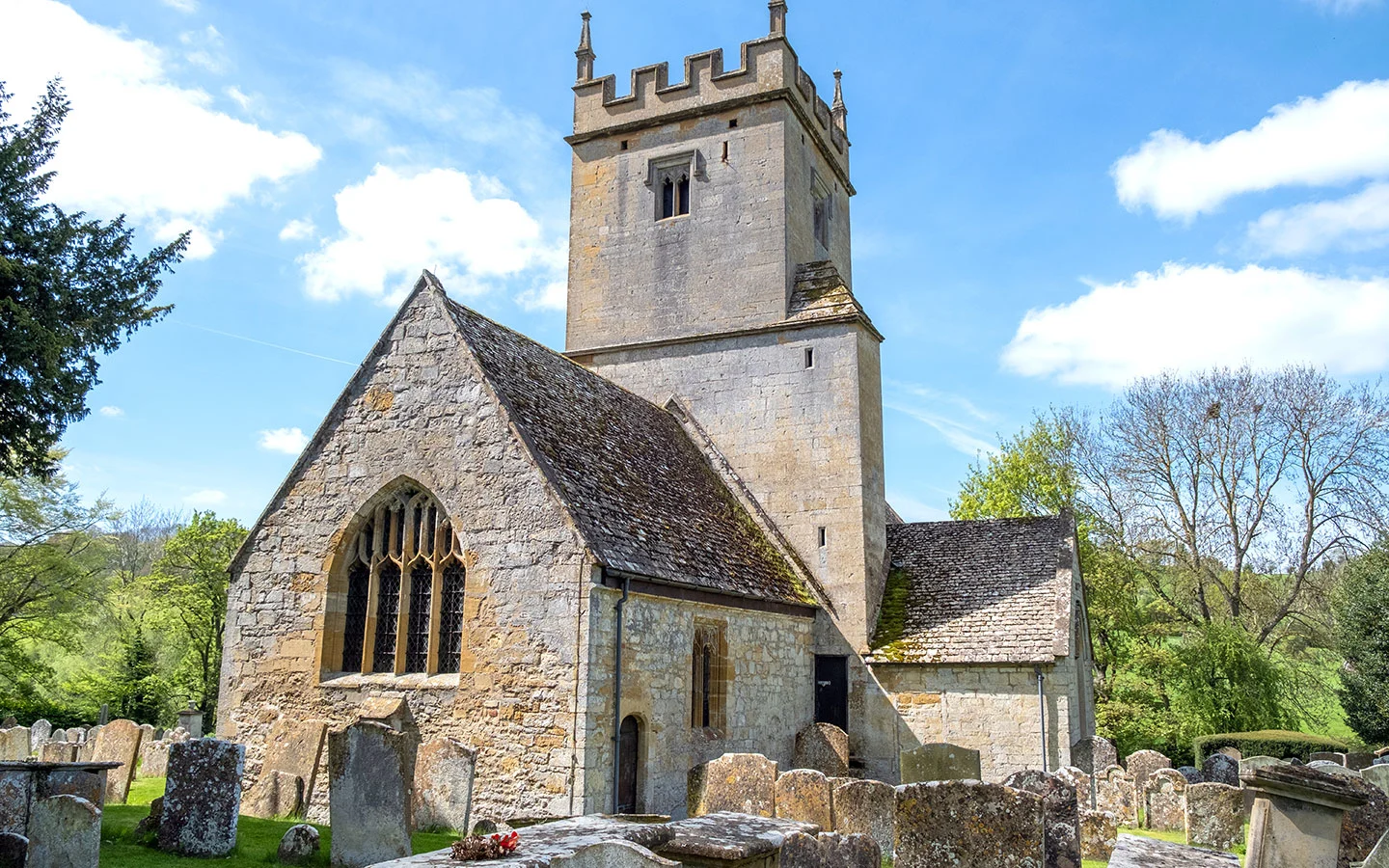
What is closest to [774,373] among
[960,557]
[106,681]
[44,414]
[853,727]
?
[960,557]

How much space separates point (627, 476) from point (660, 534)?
1.47m

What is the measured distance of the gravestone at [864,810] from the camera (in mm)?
12453

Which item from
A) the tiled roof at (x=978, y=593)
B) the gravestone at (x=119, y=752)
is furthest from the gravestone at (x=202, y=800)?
the tiled roof at (x=978, y=593)

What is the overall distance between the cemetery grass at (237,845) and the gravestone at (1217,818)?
1065cm

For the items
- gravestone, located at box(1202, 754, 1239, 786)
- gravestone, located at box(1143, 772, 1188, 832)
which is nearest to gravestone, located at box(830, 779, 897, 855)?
gravestone, located at box(1143, 772, 1188, 832)

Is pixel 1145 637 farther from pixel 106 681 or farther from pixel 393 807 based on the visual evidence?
pixel 106 681

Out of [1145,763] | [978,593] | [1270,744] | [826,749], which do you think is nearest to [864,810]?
[826,749]

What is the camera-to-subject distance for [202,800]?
11062mm

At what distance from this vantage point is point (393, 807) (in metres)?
10.0

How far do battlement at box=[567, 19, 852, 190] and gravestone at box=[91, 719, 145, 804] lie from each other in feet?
53.9

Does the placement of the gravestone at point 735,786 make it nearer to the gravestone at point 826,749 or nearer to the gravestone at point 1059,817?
the gravestone at point 1059,817

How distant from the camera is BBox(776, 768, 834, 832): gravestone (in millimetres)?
12406

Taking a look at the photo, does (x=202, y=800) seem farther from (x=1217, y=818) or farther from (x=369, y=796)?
(x=1217, y=818)

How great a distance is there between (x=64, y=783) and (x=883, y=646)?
47.3ft
